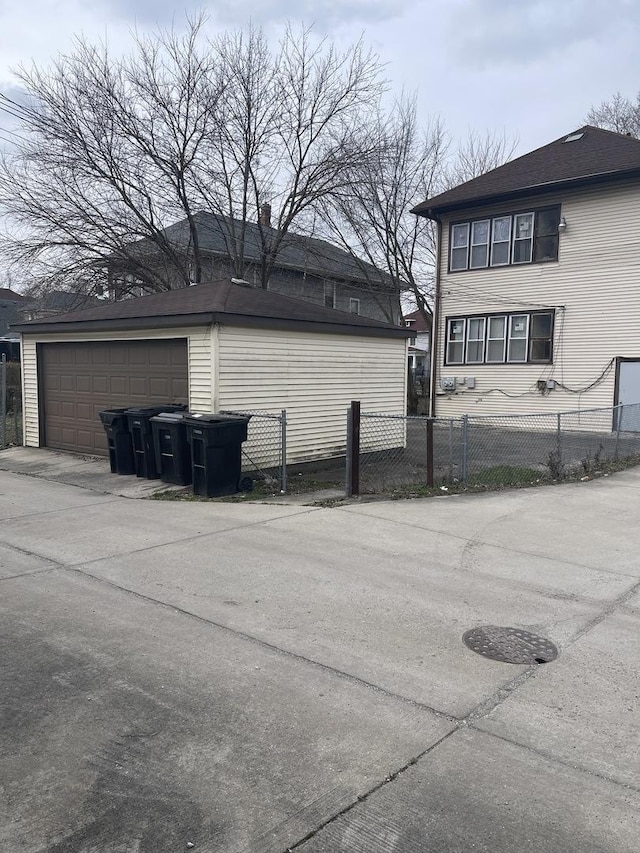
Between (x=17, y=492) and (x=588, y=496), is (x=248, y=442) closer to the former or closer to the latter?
(x=17, y=492)

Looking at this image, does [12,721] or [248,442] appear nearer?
[12,721]

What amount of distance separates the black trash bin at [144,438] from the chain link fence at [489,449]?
131 inches

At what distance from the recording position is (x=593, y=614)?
5113mm

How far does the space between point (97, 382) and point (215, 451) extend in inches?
184

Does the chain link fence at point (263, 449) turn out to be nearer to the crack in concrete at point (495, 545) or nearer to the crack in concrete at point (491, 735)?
the crack in concrete at point (495, 545)

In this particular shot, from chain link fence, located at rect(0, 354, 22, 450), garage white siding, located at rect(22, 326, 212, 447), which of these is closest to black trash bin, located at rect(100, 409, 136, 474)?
garage white siding, located at rect(22, 326, 212, 447)

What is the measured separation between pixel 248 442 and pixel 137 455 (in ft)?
6.02

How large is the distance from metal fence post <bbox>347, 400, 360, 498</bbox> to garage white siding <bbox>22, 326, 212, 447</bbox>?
8.21ft

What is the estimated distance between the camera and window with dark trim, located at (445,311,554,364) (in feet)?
66.1

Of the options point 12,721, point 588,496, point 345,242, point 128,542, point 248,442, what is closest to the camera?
point 12,721

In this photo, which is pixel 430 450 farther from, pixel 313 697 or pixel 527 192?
pixel 527 192

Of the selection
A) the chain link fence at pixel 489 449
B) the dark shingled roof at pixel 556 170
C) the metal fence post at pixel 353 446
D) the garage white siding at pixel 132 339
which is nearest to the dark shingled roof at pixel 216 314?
the garage white siding at pixel 132 339

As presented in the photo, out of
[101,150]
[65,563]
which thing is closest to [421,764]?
[65,563]

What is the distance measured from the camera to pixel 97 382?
12.9 metres
